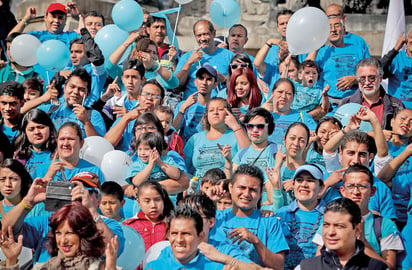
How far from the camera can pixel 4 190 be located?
7367mm

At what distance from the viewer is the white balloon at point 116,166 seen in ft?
27.4

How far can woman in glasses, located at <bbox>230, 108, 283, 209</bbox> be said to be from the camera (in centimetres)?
834

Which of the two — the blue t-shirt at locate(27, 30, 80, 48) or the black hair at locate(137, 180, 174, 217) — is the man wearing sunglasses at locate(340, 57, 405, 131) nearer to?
the black hair at locate(137, 180, 174, 217)

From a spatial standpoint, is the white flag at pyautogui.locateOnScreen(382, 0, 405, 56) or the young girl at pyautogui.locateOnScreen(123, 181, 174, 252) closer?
the young girl at pyautogui.locateOnScreen(123, 181, 174, 252)

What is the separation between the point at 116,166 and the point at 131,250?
179cm

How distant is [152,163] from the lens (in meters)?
8.08

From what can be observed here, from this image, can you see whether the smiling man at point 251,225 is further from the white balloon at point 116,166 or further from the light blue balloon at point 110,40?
the light blue balloon at point 110,40

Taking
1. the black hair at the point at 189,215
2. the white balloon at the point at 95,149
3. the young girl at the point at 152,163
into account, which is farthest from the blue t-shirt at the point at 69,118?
the black hair at the point at 189,215

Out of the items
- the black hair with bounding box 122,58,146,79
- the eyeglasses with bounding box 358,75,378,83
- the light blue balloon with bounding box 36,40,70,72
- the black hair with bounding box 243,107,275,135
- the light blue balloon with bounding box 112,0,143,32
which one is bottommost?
the black hair with bounding box 243,107,275,135

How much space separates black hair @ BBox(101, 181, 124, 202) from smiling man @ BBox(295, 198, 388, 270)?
2126 mm

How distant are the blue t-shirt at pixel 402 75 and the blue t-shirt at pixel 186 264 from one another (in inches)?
161

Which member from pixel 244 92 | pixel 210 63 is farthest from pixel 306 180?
pixel 210 63

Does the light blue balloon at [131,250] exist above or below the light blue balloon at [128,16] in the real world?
below

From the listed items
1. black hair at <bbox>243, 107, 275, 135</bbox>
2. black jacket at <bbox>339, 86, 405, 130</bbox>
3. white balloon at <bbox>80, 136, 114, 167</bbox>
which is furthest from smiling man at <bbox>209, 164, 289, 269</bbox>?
black jacket at <bbox>339, 86, 405, 130</bbox>
